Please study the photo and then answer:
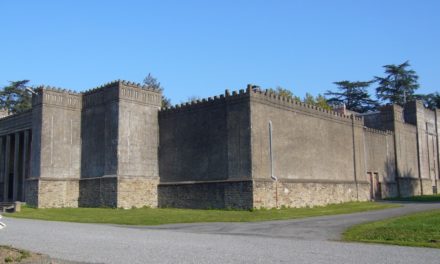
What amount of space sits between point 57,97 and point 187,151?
11983mm

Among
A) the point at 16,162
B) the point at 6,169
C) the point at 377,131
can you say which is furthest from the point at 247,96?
the point at 6,169

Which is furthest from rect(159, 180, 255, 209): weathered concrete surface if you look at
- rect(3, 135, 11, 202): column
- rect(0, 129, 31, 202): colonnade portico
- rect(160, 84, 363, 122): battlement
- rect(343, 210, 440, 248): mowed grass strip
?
rect(3, 135, 11, 202): column

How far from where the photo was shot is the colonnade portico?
146ft

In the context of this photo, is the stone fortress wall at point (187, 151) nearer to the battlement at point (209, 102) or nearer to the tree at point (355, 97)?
the battlement at point (209, 102)

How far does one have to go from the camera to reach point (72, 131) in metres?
40.6

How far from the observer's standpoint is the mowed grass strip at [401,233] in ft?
50.2

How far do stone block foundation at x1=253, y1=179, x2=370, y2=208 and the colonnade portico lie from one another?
23.5m

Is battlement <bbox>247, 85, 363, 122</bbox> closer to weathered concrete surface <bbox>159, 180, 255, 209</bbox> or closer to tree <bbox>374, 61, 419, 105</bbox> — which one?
weathered concrete surface <bbox>159, 180, 255, 209</bbox>

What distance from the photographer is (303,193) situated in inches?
1378

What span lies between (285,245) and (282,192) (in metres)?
19.1

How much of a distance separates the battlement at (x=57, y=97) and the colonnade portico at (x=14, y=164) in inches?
219

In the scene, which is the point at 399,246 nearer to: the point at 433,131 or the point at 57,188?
the point at 57,188

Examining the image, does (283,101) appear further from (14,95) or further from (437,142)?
(14,95)

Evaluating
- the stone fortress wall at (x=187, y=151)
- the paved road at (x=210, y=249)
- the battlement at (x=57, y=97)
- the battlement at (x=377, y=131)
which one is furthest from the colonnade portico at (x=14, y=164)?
the battlement at (x=377, y=131)
